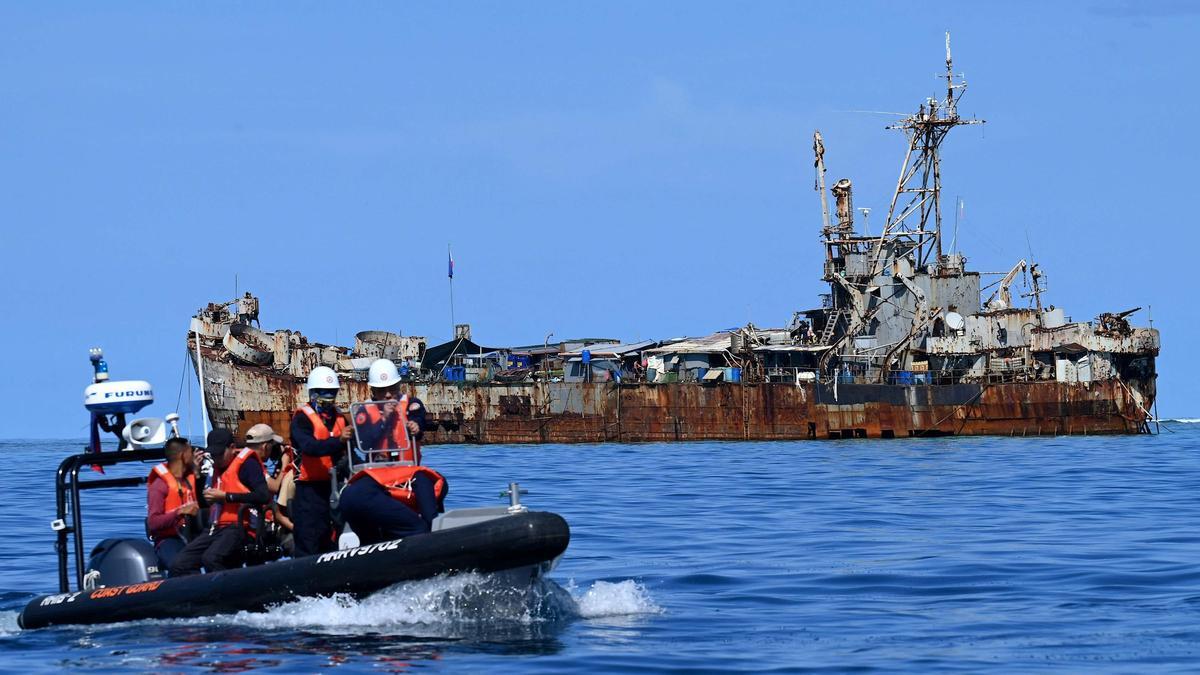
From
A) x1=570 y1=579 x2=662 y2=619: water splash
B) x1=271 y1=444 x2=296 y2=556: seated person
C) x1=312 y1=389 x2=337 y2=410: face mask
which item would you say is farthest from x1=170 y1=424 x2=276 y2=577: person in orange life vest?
x1=570 y1=579 x2=662 y2=619: water splash

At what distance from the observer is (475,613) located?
1407 cm

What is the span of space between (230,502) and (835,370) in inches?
2146

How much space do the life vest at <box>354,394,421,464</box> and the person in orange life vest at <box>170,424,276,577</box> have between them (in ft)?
3.73

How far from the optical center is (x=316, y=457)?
1409cm

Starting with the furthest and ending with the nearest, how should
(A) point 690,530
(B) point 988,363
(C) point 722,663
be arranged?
1. (B) point 988,363
2. (A) point 690,530
3. (C) point 722,663

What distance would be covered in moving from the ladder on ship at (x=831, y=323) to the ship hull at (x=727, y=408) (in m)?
2.89

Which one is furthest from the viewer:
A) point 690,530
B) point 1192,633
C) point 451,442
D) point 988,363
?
point 451,442

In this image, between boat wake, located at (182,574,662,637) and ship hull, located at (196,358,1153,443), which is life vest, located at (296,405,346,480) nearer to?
boat wake, located at (182,574,662,637)

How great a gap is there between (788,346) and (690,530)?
147ft

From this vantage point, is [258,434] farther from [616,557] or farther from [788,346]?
[788,346]

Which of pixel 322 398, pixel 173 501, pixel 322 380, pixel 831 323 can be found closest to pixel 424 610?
pixel 322 398

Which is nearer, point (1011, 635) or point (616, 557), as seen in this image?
point (1011, 635)

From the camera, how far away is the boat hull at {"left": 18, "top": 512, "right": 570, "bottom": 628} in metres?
13.4

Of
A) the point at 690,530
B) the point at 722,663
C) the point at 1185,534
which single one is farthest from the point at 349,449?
the point at 1185,534
